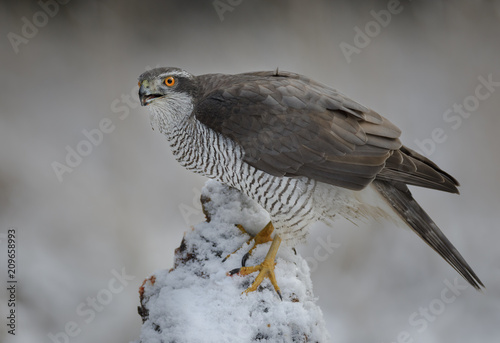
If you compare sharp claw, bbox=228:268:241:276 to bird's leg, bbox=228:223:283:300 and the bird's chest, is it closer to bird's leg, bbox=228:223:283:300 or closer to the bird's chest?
bird's leg, bbox=228:223:283:300

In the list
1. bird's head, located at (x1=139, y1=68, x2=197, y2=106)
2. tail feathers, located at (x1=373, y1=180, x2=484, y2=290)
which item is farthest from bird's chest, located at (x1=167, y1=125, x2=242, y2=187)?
tail feathers, located at (x1=373, y1=180, x2=484, y2=290)

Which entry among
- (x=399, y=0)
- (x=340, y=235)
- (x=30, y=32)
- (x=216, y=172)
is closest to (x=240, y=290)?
(x=216, y=172)

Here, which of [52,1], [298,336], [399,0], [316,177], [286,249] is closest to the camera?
[298,336]

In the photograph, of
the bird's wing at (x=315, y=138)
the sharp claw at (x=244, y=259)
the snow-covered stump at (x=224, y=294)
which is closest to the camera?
the snow-covered stump at (x=224, y=294)

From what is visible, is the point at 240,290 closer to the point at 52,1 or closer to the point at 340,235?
the point at 340,235

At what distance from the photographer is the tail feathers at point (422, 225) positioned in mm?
2939

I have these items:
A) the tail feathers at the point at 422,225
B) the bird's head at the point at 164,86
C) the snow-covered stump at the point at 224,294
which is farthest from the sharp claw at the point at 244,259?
the bird's head at the point at 164,86

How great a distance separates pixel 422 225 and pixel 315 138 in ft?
2.62

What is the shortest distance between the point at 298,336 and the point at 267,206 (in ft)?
2.48

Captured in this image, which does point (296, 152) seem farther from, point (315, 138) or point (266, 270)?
point (266, 270)

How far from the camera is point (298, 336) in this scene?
271cm

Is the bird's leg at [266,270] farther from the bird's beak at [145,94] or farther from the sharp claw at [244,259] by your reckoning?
the bird's beak at [145,94]

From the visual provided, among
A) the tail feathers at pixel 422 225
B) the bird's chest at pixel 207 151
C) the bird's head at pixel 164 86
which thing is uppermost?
the tail feathers at pixel 422 225

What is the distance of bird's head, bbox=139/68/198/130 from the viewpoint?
2965 millimetres
